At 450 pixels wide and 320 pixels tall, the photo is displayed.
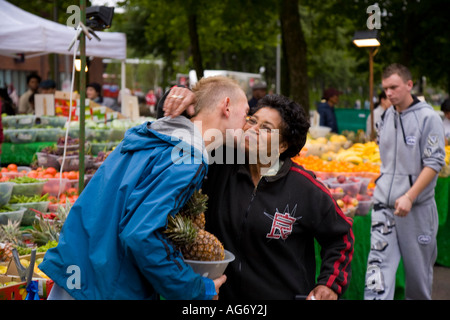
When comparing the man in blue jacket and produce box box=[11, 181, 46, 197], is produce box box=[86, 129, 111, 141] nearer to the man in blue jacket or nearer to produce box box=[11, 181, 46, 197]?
produce box box=[11, 181, 46, 197]

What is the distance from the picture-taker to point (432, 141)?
5.34 m

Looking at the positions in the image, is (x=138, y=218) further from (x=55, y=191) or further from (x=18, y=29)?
(x=18, y=29)

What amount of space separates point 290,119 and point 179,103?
796mm

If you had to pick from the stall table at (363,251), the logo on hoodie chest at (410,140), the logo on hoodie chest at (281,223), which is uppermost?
the logo on hoodie chest at (410,140)

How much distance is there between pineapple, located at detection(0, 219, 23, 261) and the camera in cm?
389

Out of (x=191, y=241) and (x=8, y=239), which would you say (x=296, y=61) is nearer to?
(x=8, y=239)

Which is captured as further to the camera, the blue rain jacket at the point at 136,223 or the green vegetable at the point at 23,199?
the green vegetable at the point at 23,199

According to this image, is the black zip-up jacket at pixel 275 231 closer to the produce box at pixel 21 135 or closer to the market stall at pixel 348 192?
the market stall at pixel 348 192

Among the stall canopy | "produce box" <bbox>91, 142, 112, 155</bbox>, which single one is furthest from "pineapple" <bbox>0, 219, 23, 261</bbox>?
the stall canopy

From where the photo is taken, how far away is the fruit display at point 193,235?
2256 mm

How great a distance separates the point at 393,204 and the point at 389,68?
1.22m

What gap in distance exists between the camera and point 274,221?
2877 mm

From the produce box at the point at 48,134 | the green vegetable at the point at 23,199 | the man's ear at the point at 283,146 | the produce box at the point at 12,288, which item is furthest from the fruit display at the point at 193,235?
the produce box at the point at 48,134

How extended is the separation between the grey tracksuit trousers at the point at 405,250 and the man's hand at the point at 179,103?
353 centimetres
